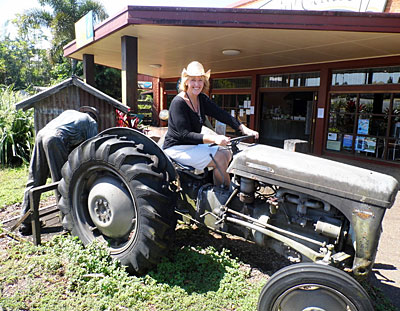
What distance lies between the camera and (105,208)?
3.00 m

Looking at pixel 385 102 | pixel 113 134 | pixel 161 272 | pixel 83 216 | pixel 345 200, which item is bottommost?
pixel 161 272

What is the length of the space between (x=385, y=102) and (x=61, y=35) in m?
20.1

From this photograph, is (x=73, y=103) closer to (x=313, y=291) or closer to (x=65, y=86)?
(x=65, y=86)

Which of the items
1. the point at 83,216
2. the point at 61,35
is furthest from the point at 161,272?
the point at 61,35

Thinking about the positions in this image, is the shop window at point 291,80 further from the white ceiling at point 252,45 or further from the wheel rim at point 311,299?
the wheel rim at point 311,299

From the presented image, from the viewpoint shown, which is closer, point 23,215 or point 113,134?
point 113,134

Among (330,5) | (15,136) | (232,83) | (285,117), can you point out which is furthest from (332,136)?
(15,136)

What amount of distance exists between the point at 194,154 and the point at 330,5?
8.53m

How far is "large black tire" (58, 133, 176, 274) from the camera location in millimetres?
2586

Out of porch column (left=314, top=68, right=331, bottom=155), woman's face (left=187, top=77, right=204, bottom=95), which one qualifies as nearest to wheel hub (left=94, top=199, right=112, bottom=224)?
woman's face (left=187, top=77, right=204, bottom=95)

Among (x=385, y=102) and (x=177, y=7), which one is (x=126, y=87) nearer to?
(x=177, y=7)

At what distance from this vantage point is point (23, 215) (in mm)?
3537

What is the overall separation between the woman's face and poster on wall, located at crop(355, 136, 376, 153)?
7049mm

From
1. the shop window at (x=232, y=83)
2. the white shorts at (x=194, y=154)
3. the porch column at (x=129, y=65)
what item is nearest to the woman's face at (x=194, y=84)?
the white shorts at (x=194, y=154)
